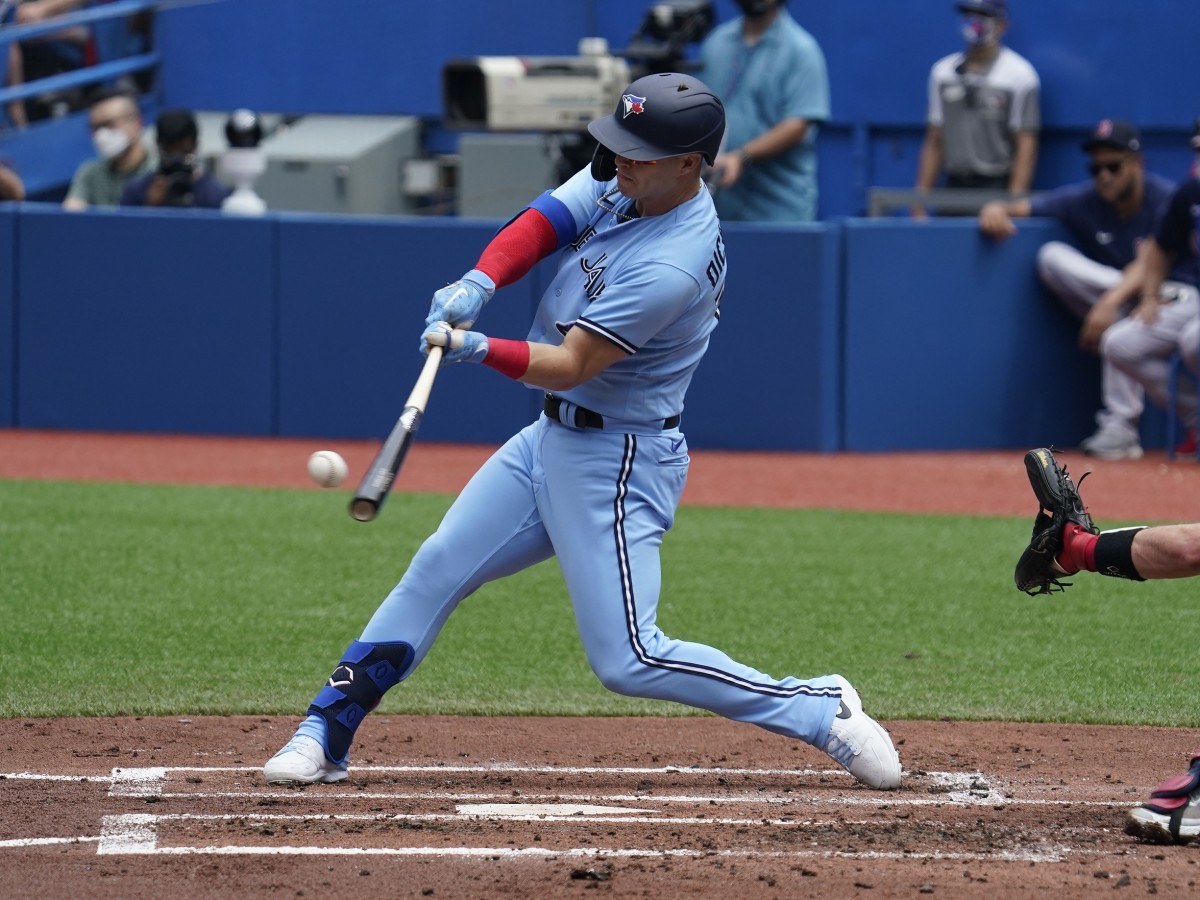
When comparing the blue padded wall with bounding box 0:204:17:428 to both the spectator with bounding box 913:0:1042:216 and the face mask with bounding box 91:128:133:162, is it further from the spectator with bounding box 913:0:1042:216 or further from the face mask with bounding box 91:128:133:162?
the spectator with bounding box 913:0:1042:216

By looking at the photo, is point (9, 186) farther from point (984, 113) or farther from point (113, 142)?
point (984, 113)

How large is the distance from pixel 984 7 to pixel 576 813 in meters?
8.18

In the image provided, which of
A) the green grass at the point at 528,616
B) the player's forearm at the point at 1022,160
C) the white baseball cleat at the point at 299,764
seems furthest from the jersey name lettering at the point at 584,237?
the player's forearm at the point at 1022,160

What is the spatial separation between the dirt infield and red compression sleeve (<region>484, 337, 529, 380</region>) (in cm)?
104

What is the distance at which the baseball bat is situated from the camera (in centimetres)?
383

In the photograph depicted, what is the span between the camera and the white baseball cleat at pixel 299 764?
177 inches

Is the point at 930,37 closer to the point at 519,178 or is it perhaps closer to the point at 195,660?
the point at 519,178

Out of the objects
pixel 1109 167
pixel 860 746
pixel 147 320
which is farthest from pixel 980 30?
pixel 860 746

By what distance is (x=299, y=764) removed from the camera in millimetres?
4512

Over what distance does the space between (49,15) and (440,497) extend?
7.18 m

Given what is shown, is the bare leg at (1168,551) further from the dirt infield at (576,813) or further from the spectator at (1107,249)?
the spectator at (1107,249)

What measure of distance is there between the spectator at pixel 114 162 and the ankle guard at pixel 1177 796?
8.90 m

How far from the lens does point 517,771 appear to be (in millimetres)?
4852

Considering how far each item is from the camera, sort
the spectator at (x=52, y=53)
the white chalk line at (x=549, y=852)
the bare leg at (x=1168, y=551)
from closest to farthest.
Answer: the white chalk line at (x=549, y=852) < the bare leg at (x=1168, y=551) < the spectator at (x=52, y=53)
